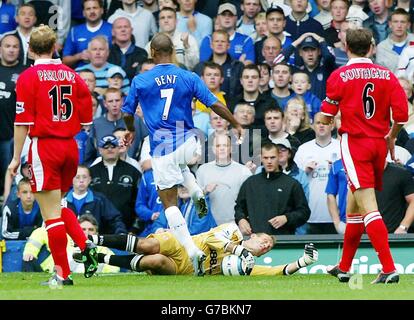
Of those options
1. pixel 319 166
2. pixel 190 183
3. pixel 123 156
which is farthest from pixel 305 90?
pixel 190 183

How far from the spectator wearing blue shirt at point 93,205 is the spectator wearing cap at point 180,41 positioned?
11.2ft

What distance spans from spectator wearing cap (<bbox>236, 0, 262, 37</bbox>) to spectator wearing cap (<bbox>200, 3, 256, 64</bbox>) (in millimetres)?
227

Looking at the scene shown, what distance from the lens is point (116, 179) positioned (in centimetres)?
1794

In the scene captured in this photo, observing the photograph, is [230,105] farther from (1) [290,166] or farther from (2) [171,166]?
(2) [171,166]

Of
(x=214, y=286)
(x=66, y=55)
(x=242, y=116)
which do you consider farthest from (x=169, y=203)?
(x=66, y=55)

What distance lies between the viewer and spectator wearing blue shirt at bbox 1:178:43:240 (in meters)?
17.3

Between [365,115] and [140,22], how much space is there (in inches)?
351

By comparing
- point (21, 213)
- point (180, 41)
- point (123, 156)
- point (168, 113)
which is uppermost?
point (180, 41)

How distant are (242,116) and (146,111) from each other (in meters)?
4.52

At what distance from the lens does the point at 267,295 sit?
433 inches

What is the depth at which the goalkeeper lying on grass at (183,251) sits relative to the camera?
13992 millimetres

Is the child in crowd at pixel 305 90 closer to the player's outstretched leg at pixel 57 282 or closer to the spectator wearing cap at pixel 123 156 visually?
the spectator wearing cap at pixel 123 156

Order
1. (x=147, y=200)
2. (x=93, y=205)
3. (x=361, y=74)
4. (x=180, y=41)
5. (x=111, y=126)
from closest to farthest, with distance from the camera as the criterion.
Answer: (x=361, y=74) → (x=93, y=205) → (x=147, y=200) → (x=111, y=126) → (x=180, y=41)

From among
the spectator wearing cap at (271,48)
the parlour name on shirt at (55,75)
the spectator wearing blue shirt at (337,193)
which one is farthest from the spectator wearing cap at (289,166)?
the parlour name on shirt at (55,75)
